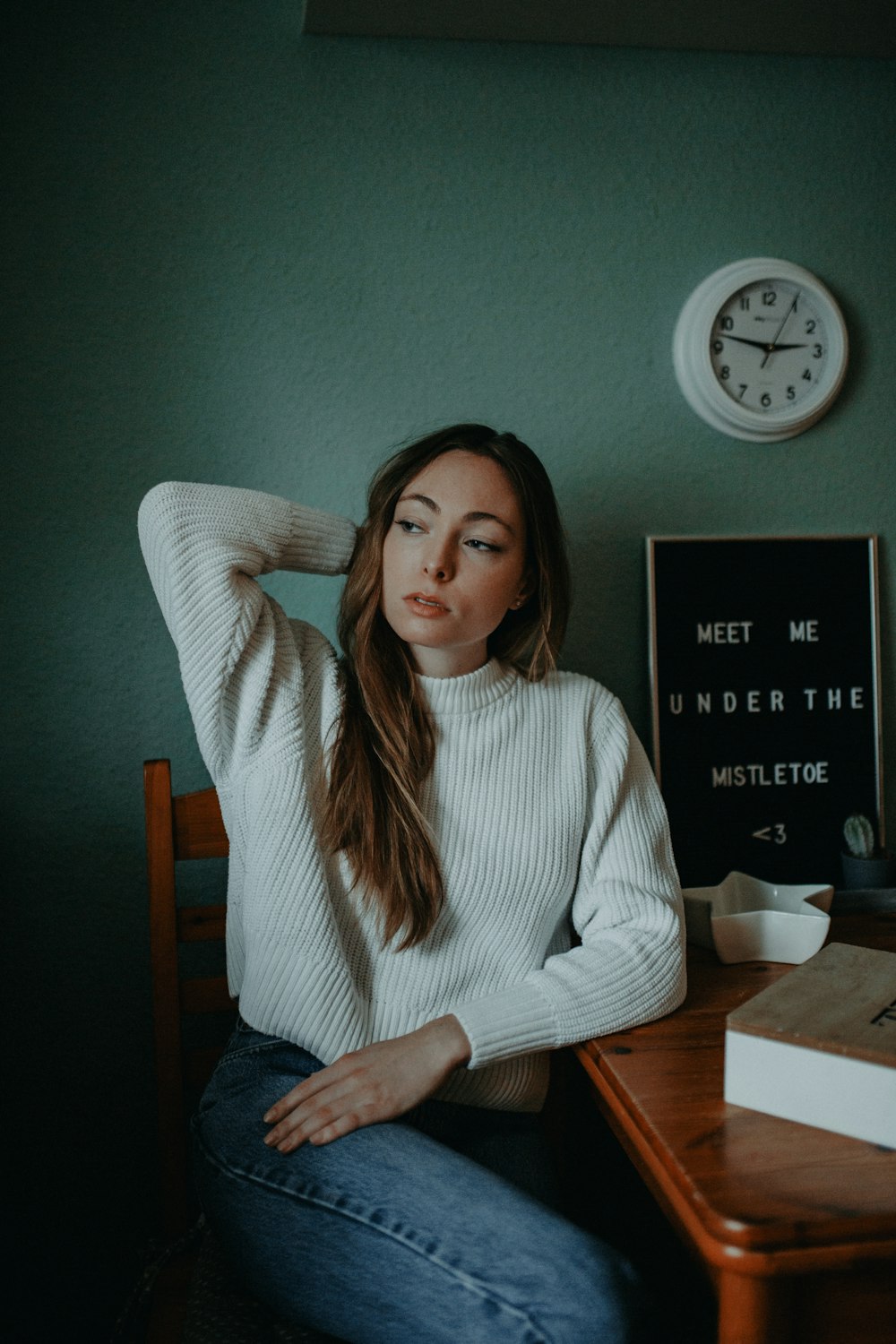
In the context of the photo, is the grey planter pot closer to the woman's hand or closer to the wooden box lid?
the wooden box lid

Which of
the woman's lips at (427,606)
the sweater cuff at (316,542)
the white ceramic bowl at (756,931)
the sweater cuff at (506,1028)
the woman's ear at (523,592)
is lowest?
the sweater cuff at (506,1028)

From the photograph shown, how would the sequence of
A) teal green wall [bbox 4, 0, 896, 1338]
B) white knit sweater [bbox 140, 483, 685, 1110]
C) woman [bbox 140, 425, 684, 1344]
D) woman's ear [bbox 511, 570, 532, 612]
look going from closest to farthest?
woman [bbox 140, 425, 684, 1344] → white knit sweater [bbox 140, 483, 685, 1110] → woman's ear [bbox 511, 570, 532, 612] → teal green wall [bbox 4, 0, 896, 1338]

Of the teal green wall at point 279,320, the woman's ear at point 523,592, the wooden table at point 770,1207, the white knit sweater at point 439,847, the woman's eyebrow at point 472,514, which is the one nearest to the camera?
the wooden table at point 770,1207

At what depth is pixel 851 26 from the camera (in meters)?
1.48

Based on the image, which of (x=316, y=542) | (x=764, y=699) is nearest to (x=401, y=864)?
(x=316, y=542)

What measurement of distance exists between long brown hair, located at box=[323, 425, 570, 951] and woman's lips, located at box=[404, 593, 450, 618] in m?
0.08

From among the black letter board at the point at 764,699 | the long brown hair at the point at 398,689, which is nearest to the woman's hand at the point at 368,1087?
the long brown hair at the point at 398,689

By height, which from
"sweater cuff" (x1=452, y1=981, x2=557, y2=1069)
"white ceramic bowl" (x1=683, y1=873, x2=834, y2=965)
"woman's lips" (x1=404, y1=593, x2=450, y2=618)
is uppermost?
"woman's lips" (x1=404, y1=593, x2=450, y2=618)

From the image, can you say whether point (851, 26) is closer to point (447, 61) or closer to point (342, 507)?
point (447, 61)

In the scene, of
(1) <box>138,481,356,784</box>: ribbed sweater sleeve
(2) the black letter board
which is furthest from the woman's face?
(2) the black letter board

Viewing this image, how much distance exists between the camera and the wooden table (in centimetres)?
68

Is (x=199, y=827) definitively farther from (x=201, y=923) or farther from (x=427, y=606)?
(x=427, y=606)

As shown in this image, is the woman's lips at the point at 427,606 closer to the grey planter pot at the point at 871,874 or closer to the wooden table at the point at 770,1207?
the wooden table at the point at 770,1207

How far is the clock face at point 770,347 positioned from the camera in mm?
1521
